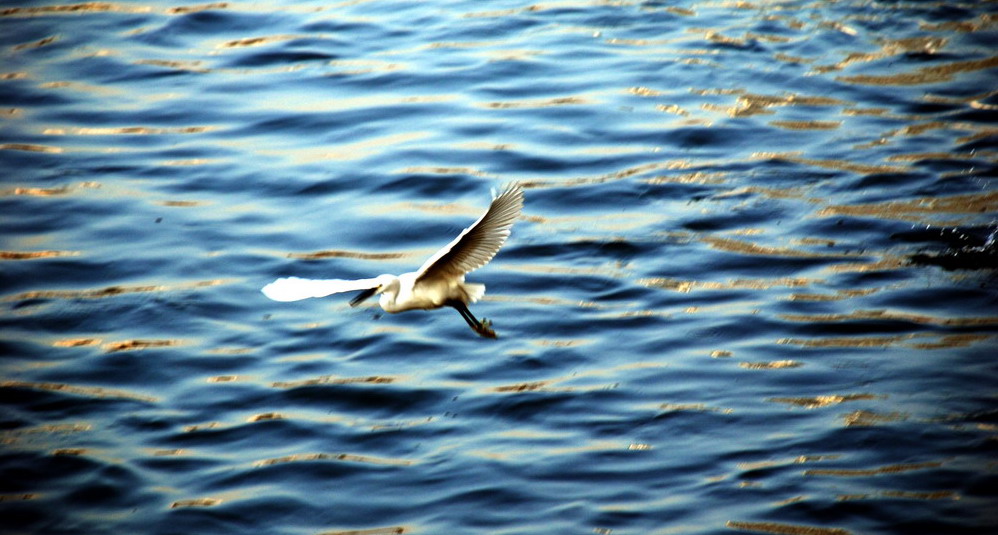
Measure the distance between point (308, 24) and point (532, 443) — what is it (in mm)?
6418

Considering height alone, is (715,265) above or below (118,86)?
below

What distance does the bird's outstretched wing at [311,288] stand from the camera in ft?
15.8

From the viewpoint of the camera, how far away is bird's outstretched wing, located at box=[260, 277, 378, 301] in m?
4.82

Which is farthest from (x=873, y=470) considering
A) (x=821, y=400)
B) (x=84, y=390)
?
(x=84, y=390)

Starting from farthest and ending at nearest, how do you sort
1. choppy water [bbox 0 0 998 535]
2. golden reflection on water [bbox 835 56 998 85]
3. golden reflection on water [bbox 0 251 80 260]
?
1. golden reflection on water [bbox 835 56 998 85]
2. golden reflection on water [bbox 0 251 80 260]
3. choppy water [bbox 0 0 998 535]

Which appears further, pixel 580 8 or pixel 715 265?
pixel 580 8

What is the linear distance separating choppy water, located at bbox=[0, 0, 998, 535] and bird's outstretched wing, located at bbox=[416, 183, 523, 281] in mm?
2037

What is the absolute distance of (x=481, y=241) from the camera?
15.3 feet

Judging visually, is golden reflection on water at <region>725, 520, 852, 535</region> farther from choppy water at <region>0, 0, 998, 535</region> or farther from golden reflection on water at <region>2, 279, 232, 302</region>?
golden reflection on water at <region>2, 279, 232, 302</region>

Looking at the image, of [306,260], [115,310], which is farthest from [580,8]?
[115,310]

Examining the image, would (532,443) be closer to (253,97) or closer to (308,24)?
(253,97)

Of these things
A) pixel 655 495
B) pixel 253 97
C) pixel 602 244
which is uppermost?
pixel 253 97

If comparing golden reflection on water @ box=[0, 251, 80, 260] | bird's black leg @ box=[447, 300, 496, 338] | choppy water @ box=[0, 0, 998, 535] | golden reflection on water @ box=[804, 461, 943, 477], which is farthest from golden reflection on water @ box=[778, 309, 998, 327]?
golden reflection on water @ box=[0, 251, 80, 260]

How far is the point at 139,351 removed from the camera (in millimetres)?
7973
